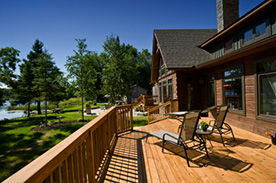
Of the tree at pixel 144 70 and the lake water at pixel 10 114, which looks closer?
the lake water at pixel 10 114

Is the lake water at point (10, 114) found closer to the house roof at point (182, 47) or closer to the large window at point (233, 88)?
the house roof at point (182, 47)

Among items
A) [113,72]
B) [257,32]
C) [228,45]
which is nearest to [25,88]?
[113,72]

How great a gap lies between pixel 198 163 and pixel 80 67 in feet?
35.1

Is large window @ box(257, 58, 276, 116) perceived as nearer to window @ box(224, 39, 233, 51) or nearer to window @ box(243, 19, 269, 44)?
window @ box(243, 19, 269, 44)

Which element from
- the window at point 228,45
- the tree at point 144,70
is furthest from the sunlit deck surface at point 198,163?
the tree at point 144,70

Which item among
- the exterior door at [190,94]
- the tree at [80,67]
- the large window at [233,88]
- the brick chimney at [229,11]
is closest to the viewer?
the large window at [233,88]

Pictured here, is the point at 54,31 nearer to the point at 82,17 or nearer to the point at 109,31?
the point at 82,17

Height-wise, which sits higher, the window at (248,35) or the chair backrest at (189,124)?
the window at (248,35)

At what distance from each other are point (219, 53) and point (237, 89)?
3.11 m

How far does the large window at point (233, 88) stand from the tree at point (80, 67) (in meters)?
9.11

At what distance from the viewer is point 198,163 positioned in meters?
3.03

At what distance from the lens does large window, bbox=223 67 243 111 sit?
18.3 ft

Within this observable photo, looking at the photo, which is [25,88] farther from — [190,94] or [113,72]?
[190,94]

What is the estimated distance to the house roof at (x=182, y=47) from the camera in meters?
8.66
